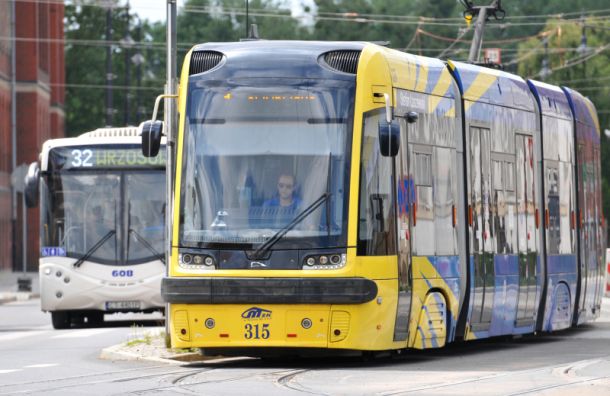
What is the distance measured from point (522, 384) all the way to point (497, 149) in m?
6.89

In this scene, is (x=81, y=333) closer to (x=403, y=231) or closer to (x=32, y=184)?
(x=32, y=184)

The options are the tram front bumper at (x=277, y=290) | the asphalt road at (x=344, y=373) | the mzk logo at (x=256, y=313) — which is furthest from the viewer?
the mzk logo at (x=256, y=313)

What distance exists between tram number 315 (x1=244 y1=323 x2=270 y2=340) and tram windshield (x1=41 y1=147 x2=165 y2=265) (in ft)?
40.1

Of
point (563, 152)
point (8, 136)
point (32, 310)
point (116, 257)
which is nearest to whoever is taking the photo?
point (563, 152)

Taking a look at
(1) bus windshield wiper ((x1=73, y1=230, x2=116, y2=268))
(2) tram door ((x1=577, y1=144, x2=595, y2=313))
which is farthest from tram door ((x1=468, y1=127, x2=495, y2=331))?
(1) bus windshield wiper ((x1=73, y1=230, x2=116, y2=268))

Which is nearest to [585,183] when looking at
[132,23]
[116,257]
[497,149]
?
[497,149]

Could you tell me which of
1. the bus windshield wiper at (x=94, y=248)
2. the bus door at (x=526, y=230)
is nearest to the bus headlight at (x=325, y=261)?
the bus door at (x=526, y=230)

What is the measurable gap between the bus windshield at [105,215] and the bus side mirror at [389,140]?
1231 cm

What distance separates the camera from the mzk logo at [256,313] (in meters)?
19.2

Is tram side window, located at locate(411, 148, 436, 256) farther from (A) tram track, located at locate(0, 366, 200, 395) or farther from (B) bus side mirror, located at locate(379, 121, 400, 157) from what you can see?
(A) tram track, located at locate(0, 366, 200, 395)

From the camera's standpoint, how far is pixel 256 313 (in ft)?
63.0

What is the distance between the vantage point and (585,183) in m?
28.5

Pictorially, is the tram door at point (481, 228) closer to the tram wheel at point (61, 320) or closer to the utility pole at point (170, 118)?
the utility pole at point (170, 118)

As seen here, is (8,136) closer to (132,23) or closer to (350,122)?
(132,23)
